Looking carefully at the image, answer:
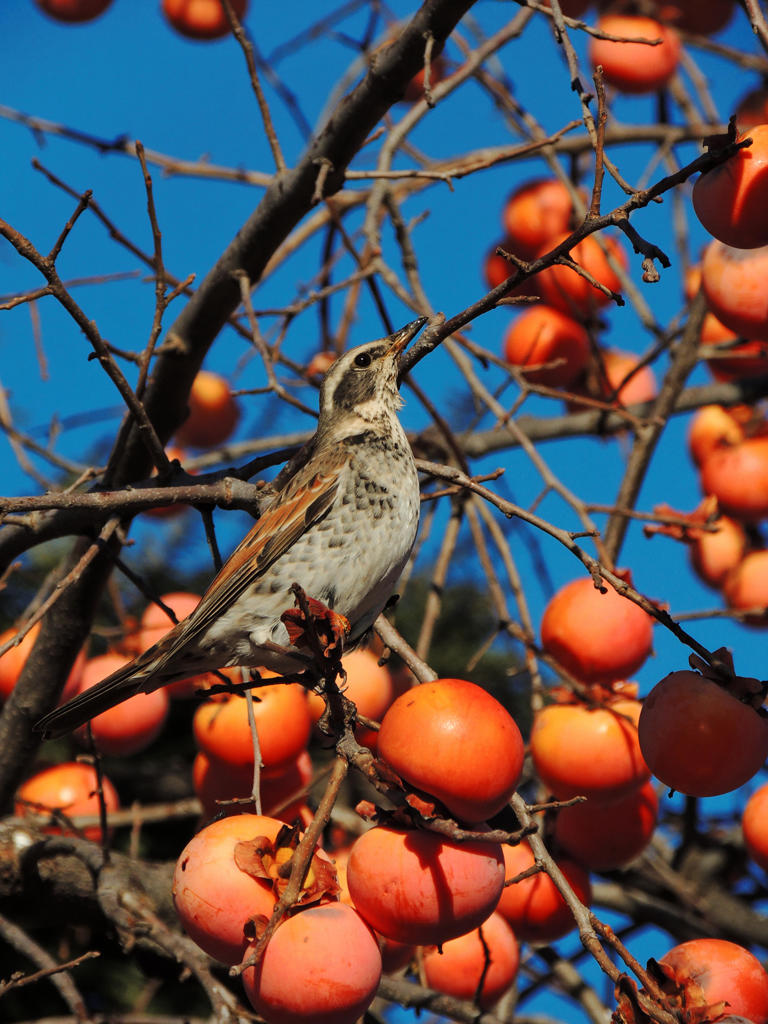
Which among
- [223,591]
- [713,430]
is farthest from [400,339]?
[713,430]

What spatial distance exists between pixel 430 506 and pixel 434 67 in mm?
1836

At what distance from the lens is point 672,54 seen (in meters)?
4.28

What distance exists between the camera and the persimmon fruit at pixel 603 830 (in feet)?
8.99

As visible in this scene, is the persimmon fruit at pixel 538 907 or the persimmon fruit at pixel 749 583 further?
the persimmon fruit at pixel 749 583

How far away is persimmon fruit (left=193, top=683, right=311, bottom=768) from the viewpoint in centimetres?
269

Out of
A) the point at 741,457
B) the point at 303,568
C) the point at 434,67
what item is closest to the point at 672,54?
the point at 434,67

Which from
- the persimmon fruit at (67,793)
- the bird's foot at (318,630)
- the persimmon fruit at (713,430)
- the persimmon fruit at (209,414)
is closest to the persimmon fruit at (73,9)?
the persimmon fruit at (209,414)

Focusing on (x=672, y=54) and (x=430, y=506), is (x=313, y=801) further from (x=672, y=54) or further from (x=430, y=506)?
(x=672, y=54)

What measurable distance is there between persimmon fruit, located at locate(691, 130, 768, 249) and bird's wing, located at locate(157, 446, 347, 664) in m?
1.10

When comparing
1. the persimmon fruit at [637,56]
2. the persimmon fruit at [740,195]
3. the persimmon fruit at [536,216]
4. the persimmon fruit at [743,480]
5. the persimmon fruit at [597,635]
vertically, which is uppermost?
the persimmon fruit at [637,56]

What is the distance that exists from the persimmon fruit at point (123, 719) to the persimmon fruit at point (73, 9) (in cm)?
261

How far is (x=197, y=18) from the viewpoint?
435 centimetres

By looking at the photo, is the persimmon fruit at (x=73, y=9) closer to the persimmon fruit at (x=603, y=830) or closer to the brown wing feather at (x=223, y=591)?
the brown wing feather at (x=223, y=591)

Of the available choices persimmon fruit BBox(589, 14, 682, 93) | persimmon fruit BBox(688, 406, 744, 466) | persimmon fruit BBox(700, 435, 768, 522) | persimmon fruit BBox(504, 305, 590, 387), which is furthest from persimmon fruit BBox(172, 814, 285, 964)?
persimmon fruit BBox(589, 14, 682, 93)
